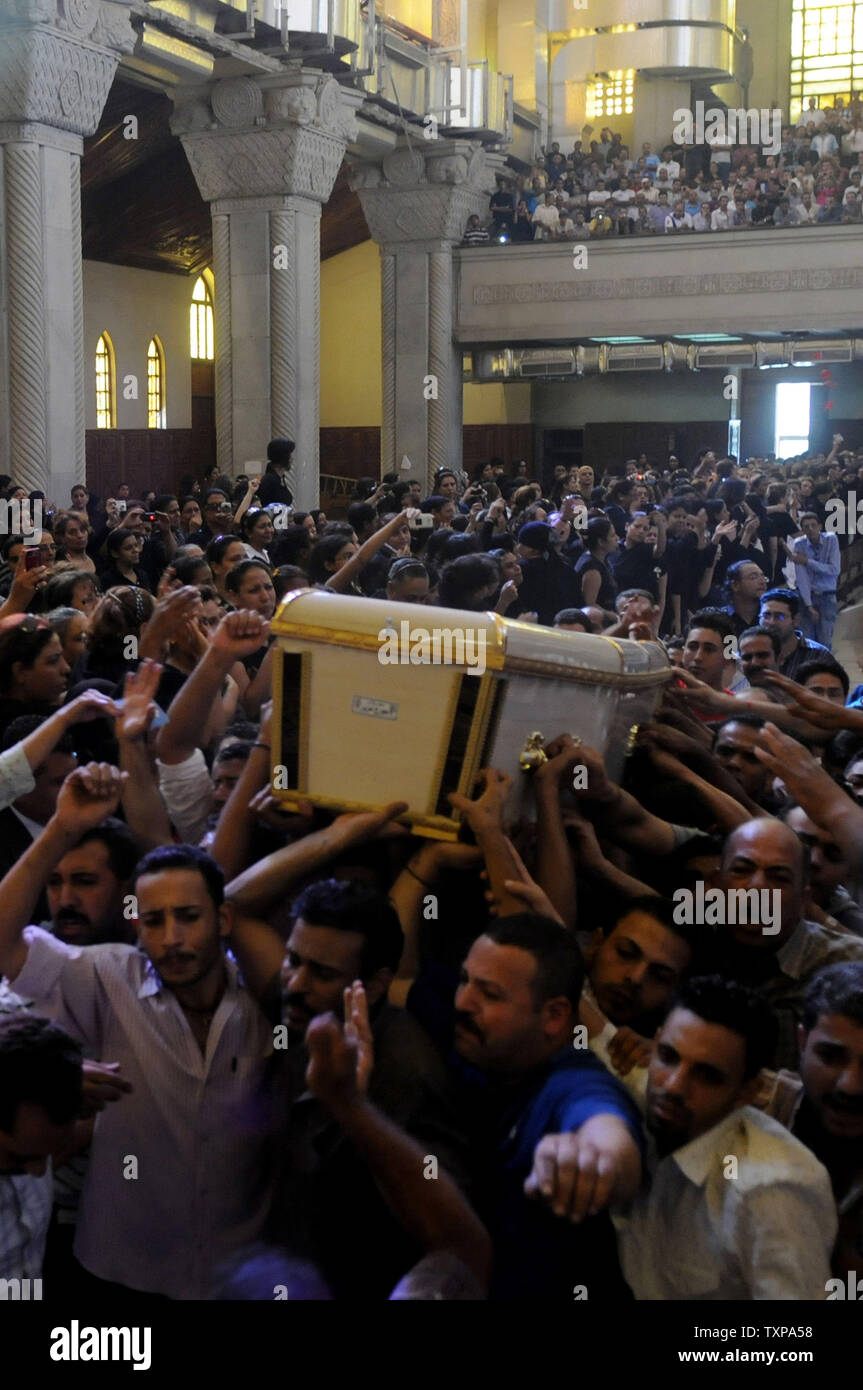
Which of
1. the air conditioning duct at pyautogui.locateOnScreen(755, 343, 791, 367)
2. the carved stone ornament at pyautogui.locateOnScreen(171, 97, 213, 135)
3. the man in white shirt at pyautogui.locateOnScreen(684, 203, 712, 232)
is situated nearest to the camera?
the carved stone ornament at pyautogui.locateOnScreen(171, 97, 213, 135)

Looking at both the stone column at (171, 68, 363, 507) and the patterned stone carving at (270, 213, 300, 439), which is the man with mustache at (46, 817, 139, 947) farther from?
the patterned stone carving at (270, 213, 300, 439)

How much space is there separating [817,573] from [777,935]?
→ 805cm

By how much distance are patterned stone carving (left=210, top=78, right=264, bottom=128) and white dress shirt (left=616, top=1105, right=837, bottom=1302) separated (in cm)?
1367

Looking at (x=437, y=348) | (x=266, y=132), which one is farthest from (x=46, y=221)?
(x=437, y=348)

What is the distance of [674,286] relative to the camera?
18.6 m

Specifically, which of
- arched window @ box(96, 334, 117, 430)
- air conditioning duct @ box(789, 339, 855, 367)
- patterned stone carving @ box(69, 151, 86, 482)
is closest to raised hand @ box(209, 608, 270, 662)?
patterned stone carving @ box(69, 151, 86, 482)

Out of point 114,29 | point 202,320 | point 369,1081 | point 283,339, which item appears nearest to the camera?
point 369,1081

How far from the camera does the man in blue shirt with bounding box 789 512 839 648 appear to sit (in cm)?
1034

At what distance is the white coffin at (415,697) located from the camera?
2.64 metres

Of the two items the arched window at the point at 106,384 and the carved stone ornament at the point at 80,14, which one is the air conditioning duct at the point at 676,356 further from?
the carved stone ornament at the point at 80,14

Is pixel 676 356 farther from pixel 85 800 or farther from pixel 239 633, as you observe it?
pixel 85 800

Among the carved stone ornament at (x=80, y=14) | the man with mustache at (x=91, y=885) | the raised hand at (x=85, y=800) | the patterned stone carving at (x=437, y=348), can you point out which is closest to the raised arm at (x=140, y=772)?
the man with mustache at (x=91, y=885)

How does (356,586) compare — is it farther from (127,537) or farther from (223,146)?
(223,146)
